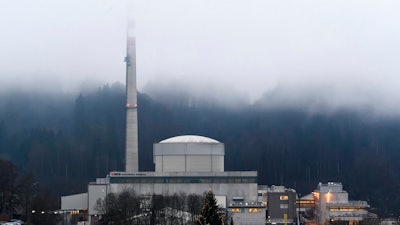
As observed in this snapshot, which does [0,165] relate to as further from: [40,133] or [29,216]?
[40,133]

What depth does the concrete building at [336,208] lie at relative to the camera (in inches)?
2763

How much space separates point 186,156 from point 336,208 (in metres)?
14.9

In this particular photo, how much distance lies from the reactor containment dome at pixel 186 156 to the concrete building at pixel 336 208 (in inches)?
415

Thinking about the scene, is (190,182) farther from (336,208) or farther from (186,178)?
(336,208)

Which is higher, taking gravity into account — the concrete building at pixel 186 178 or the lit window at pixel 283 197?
the concrete building at pixel 186 178

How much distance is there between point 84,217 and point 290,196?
18664 millimetres

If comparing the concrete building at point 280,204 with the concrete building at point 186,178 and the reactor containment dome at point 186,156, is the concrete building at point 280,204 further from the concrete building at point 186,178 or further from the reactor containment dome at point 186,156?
the reactor containment dome at point 186,156

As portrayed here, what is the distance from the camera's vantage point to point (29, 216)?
6306cm

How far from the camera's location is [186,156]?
77.6m

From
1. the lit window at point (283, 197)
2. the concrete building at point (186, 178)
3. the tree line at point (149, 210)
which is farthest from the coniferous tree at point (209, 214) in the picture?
the lit window at point (283, 197)

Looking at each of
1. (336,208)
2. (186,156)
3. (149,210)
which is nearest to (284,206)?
(336,208)

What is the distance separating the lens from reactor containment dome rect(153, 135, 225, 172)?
254 feet

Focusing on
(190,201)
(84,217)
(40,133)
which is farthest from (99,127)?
(190,201)

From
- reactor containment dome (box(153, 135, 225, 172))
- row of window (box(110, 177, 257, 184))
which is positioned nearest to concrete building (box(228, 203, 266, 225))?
row of window (box(110, 177, 257, 184))
